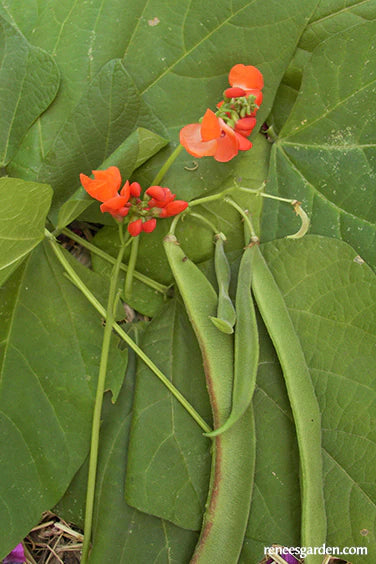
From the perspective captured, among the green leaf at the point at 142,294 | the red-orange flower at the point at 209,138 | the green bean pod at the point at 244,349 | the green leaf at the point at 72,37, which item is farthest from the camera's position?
the green leaf at the point at 142,294

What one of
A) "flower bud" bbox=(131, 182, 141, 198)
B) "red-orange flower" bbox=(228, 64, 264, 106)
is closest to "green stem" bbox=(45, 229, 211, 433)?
"flower bud" bbox=(131, 182, 141, 198)

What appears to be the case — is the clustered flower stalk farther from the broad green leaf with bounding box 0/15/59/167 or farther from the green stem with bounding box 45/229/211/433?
the broad green leaf with bounding box 0/15/59/167

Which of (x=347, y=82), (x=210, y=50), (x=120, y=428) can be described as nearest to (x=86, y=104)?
(x=210, y=50)

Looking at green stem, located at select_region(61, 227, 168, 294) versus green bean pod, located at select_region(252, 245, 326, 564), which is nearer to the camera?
green bean pod, located at select_region(252, 245, 326, 564)

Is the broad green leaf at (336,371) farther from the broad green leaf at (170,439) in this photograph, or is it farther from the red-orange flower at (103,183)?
the red-orange flower at (103,183)

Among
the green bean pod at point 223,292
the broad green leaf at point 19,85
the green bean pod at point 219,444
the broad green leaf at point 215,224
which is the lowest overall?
the green bean pod at point 219,444

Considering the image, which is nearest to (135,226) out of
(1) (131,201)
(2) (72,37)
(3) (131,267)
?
(1) (131,201)

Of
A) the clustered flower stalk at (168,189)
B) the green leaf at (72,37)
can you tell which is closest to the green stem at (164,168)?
the clustered flower stalk at (168,189)
